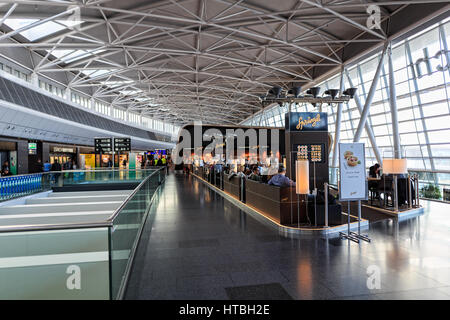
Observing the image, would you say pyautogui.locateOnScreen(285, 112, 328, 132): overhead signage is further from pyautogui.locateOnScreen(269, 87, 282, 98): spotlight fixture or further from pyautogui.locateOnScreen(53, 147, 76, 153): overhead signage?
pyautogui.locateOnScreen(53, 147, 76, 153): overhead signage

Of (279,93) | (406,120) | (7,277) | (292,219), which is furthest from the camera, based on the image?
(406,120)

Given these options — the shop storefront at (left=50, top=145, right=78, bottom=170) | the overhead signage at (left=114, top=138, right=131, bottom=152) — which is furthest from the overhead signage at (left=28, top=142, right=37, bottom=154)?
the overhead signage at (left=114, top=138, right=131, bottom=152)

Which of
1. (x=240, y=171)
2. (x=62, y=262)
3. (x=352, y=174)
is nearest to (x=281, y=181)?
(x=352, y=174)

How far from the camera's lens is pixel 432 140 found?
16.5m

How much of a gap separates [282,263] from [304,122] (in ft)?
26.0

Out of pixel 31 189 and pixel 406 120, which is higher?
pixel 406 120

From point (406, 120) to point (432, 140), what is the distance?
1.93m

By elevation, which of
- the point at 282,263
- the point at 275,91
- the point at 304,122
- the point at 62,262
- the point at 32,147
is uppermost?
the point at 275,91

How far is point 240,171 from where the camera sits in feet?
49.8

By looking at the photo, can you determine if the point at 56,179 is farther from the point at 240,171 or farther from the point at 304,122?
the point at 304,122

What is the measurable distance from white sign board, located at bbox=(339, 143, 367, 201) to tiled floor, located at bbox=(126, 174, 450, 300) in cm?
103
